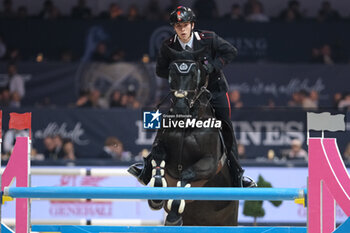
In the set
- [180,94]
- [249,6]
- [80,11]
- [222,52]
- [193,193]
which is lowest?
[193,193]

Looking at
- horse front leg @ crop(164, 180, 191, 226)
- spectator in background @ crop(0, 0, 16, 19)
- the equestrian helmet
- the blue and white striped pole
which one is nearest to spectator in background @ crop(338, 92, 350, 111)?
spectator in background @ crop(0, 0, 16, 19)

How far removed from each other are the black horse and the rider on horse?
0.11 m

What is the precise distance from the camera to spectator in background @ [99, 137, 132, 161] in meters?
10.7

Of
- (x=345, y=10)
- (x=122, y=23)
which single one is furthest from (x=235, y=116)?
(x=345, y=10)

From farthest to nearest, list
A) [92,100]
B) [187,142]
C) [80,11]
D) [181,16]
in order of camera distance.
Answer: [80,11] → [92,100] → [181,16] → [187,142]

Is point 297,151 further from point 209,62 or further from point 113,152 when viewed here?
point 209,62

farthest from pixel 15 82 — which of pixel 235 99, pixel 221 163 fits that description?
pixel 221 163

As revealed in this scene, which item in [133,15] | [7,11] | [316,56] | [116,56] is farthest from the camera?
[7,11]

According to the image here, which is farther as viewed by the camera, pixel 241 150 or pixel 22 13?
pixel 22 13

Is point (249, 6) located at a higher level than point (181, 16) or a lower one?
higher

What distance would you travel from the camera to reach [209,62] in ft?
17.8

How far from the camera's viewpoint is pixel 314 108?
12.2m

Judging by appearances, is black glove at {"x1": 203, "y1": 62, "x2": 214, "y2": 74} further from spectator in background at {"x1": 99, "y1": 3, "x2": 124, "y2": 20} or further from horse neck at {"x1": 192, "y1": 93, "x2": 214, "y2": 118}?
spectator in background at {"x1": 99, "y1": 3, "x2": 124, "y2": 20}

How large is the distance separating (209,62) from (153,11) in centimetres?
923
